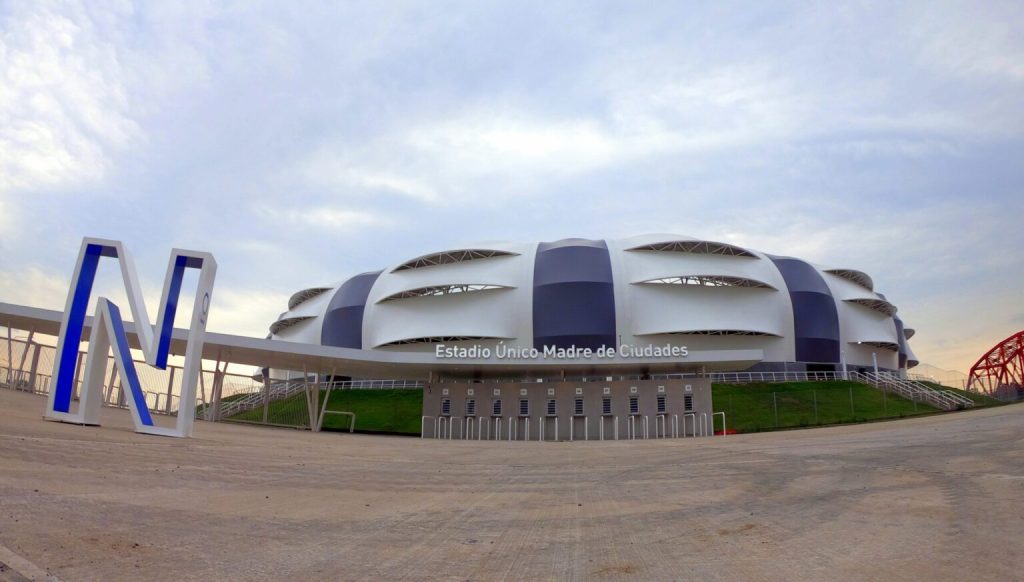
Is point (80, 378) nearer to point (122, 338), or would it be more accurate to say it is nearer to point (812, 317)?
point (122, 338)

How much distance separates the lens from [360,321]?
6456 cm

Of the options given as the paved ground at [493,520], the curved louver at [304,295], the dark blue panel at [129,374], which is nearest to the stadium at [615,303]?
the curved louver at [304,295]

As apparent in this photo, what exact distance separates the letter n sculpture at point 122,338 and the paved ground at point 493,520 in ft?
15.2

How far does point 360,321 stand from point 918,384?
4916 cm

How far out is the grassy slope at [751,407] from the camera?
42469 mm

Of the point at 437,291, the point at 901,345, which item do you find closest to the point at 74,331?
the point at 437,291

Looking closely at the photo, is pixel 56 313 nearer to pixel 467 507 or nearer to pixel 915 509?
pixel 467 507

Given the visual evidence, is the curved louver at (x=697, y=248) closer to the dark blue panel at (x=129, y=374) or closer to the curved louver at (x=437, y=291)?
the curved louver at (x=437, y=291)

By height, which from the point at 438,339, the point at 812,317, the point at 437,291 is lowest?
the point at 438,339

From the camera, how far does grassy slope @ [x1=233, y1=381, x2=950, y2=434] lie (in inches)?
1672

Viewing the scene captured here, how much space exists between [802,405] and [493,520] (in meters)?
44.7

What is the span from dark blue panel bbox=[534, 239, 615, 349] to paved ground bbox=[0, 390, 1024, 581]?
43017mm

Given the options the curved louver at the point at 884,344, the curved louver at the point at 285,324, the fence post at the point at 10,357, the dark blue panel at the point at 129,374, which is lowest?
the dark blue panel at the point at 129,374

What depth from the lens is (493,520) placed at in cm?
660
